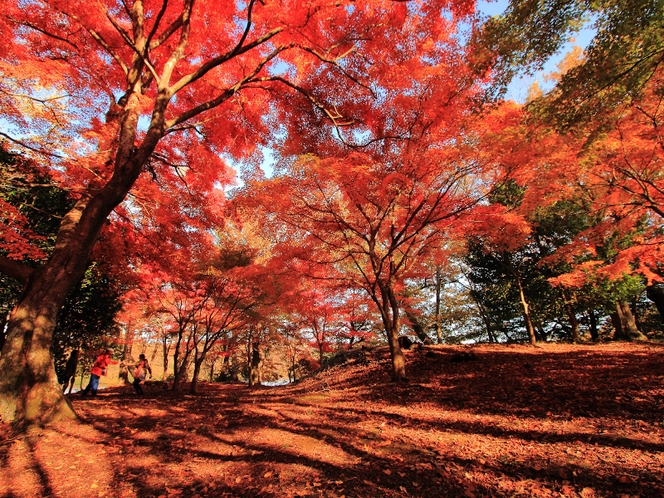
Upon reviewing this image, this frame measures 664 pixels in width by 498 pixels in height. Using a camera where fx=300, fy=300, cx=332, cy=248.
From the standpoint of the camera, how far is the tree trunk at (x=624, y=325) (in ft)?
43.1

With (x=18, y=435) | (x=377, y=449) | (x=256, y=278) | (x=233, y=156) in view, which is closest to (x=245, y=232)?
(x=256, y=278)

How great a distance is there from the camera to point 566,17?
4.29 meters

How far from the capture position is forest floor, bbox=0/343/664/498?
2768mm

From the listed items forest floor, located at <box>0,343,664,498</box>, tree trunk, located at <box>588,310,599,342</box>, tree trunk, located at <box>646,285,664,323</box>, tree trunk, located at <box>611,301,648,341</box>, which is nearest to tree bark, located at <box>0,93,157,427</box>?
forest floor, located at <box>0,343,664,498</box>

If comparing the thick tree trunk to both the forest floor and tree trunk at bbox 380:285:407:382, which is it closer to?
the forest floor

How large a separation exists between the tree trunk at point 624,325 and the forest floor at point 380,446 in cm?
839

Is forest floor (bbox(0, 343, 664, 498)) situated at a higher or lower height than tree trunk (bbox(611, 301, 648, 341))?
lower

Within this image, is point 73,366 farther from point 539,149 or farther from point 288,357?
point 539,149

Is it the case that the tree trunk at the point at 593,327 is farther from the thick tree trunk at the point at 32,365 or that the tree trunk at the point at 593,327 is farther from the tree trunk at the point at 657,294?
the thick tree trunk at the point at 32,365

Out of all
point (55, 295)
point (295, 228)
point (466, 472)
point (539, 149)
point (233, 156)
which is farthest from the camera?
point (233, 156)

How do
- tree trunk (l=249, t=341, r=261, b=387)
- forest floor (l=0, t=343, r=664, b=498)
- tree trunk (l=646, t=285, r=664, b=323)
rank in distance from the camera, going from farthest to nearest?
tree trunk (l=249, t=341, r=261, b=387)
tree trunk (l=646, t=285, r=664, b=323)
forest floor (l=0, t=343, r=664, b=498)

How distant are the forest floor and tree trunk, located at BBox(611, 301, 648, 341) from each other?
27.5 ft

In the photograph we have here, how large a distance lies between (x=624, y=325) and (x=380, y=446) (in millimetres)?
15760

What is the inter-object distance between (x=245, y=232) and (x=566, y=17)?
14100 millimetres
